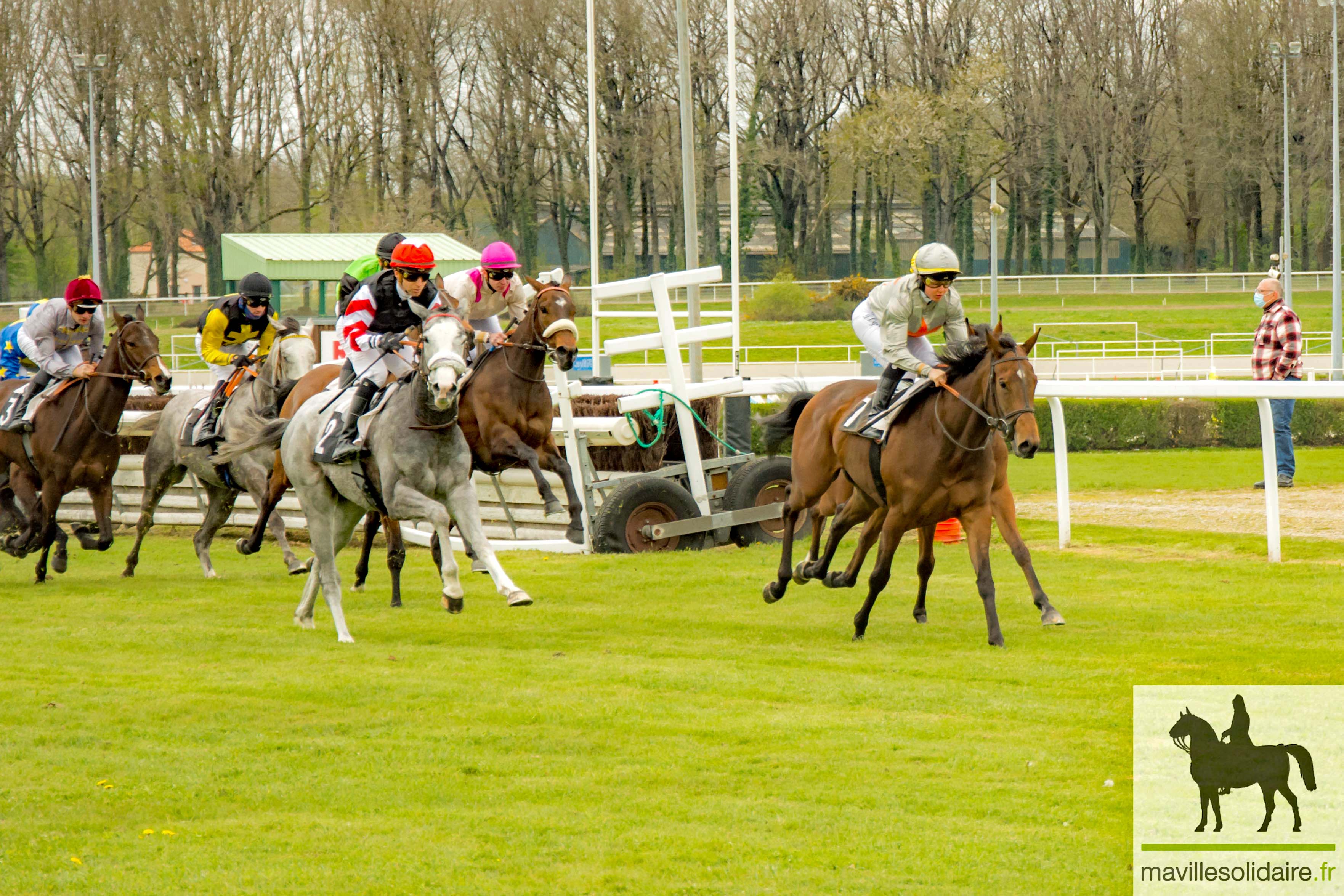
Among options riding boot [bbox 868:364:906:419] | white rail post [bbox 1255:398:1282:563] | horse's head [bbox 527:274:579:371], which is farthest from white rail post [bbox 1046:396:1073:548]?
horse's head [bbox 527:274:579:371]

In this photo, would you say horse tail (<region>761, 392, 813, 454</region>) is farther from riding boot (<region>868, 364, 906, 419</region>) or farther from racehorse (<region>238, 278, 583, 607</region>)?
riding boot (<region>868, 364, 906, 419</region>)

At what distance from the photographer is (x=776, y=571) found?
9.57m

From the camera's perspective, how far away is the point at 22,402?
1062cm

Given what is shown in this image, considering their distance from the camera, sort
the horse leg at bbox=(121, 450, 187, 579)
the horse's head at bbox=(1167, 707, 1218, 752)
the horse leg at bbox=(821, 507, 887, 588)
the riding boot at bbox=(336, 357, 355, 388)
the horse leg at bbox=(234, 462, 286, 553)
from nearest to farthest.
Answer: the horse's head at bbox=(1167, 707, 1218, 752) → the riding boot at bbox=(336, 357, 355, 388) → the horse leg at bbox=(821, 507, 887, 588) → the horse leg at bbox=(234, 462, 286, 553) → the horse leg at bbox=(121, 450, 187, 579)

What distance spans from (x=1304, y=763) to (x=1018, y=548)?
354 centimetres

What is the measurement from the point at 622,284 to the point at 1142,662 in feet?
17.6

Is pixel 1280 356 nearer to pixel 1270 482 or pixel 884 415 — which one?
pixel 1270 482

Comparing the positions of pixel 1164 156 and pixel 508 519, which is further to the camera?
pixel 1164 156

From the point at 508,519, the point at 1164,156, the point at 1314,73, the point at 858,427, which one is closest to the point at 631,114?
the point at 1164,156

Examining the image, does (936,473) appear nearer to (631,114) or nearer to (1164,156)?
(631,114)

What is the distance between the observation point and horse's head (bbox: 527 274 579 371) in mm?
8734

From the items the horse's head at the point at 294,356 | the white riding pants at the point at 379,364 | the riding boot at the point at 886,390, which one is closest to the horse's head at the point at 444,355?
the white riding pants at the point at 379,364

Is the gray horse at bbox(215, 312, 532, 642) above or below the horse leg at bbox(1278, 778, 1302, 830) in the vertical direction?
above

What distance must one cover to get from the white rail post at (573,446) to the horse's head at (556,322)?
136cm
